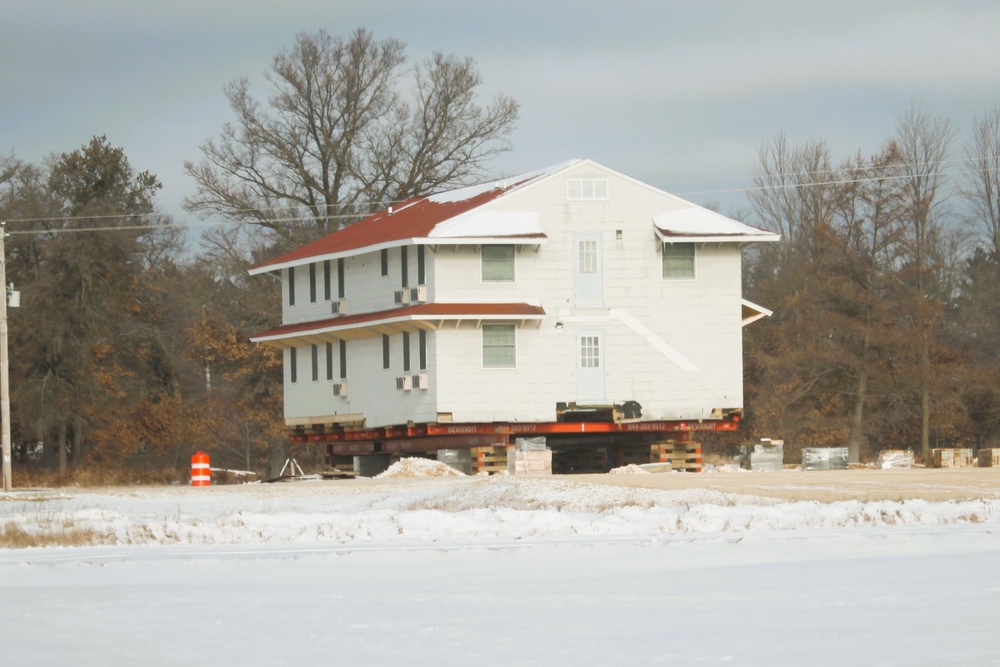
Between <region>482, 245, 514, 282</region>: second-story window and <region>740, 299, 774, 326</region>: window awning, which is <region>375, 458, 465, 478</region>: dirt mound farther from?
<region>740, 299, 774, 326</region>: window awning

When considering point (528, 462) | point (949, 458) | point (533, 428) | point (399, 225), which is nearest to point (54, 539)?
point (528, 462)

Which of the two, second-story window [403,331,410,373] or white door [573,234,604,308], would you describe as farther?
white door [573,234,604,308]

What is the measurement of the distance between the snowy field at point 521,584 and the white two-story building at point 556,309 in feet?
53.6

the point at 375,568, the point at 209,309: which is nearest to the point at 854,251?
the point at 209,309

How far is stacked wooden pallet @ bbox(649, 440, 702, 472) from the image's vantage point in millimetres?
40344

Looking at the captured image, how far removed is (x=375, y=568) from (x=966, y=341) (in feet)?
165

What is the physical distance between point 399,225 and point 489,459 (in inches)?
305

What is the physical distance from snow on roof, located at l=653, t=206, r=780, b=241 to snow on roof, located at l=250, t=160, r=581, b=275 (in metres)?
2.97

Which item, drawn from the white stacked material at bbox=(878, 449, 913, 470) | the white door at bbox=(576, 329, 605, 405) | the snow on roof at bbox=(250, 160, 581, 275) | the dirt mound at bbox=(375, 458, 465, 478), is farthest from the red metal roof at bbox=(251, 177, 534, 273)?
the white stacked material at bbox=(878, 449, 913, 470)

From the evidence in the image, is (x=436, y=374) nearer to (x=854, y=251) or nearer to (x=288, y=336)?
(x=288, y=336)

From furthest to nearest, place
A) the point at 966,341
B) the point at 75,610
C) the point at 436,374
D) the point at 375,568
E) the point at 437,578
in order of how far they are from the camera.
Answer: the point at 966,341, the point at 436,374, the point at 375,568, the point at 437,578, the point at 75,610

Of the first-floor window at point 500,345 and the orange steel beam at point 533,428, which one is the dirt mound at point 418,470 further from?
the first-floor window at point 500,345

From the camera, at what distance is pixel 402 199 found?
5681 cm

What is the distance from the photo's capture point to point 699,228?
3991 cm
